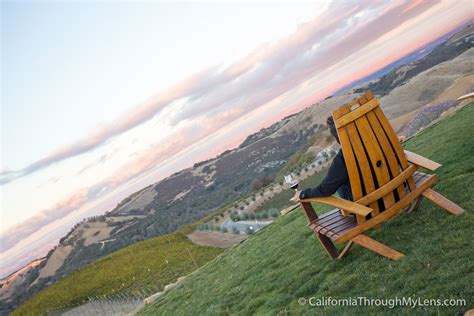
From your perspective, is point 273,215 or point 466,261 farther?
point 273,215

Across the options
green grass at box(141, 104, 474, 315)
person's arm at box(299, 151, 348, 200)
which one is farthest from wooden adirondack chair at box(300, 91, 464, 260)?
green grass at box(141, 104, 474, 315)

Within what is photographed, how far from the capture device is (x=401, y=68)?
403 ft

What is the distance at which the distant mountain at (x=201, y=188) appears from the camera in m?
60.9

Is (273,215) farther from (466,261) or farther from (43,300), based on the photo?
(43,300)

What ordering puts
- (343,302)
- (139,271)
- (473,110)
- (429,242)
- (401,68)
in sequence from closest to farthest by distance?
(343,302) < (429,242) < (473,110) < (139,271) < (401,68)


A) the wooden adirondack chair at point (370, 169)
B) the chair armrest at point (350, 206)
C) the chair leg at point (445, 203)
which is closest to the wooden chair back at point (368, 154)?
the wooden adirondack chair at point (370, 169)

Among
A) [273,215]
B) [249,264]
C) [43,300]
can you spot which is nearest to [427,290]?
[249,264]

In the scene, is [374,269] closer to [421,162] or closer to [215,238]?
[421,162]

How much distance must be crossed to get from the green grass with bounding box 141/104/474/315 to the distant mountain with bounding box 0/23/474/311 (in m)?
44.8

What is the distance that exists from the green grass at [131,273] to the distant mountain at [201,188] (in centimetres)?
2663

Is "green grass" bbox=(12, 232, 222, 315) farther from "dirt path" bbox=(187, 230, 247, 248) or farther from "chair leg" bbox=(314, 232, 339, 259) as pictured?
"chair leg" bbox=(314, 232, 339, 259)

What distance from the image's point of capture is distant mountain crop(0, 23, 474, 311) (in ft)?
200

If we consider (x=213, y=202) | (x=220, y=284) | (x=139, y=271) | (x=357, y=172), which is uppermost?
(x=357, y=172)

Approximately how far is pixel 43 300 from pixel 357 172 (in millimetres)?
32980
